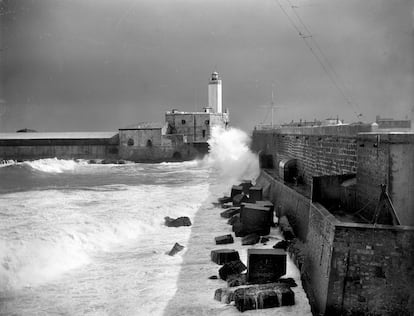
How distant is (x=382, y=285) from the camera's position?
5.07 meters

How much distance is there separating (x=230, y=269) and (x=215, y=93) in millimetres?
47936

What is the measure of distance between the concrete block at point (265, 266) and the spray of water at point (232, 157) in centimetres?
1503

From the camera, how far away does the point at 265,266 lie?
22.7ft

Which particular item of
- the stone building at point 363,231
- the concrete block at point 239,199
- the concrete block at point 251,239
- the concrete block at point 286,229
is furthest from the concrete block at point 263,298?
the concrete block at point 239,199

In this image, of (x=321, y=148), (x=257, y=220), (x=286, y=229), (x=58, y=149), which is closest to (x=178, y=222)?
(x=257, y=220)

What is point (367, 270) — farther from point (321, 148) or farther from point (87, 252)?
point (87, 252)

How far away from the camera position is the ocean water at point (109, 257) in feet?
21.7

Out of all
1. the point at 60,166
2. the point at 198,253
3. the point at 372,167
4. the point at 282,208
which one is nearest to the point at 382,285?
the point at 372,167

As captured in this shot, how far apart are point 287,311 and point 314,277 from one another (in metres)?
0.69

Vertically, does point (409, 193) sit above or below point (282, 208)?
above

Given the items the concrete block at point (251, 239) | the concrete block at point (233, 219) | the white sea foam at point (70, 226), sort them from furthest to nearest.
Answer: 1. the concrete block at point (233, 219)
2. the concrete block at point (251, 239)
3. the white sea foam at point (70, 226)

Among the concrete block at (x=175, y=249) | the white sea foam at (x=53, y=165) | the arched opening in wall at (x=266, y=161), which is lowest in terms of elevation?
the white sea foam at (x=53, y=165)

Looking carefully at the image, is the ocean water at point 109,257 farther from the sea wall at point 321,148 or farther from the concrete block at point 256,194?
the sea wall at point 321,148

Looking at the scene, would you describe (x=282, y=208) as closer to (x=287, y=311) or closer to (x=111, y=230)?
(x=111, y=230)
